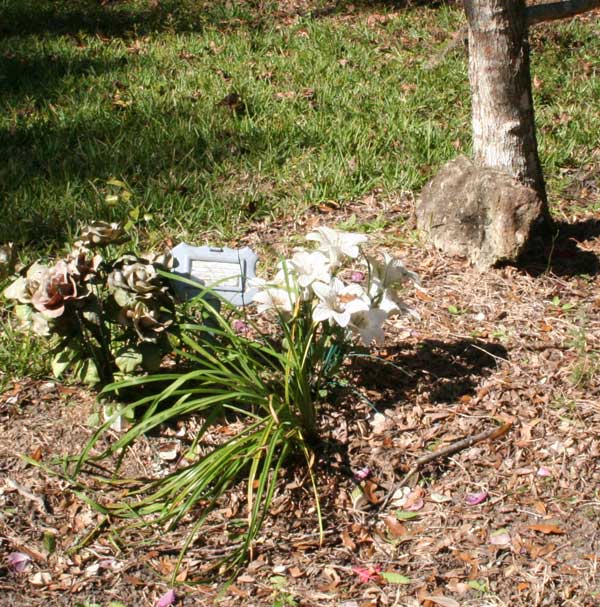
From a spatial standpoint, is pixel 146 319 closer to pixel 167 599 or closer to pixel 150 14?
pixel 167 599

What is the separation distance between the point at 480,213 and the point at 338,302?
1348 mm

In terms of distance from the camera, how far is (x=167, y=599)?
254 centimetres

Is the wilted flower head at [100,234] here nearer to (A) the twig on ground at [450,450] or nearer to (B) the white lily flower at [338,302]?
(B) the white lily flower at [338,302]

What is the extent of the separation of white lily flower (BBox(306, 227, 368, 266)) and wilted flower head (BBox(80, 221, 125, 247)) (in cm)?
65

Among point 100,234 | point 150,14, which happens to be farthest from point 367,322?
point 150,14

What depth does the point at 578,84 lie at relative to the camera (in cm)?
589

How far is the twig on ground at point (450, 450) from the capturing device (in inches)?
114

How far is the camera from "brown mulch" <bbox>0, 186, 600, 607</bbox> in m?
2.59

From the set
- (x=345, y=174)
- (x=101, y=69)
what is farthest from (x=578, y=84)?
(x=101, y=69)

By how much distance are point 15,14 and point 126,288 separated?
5.87 m

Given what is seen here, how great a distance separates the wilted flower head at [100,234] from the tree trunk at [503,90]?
182 centimetres

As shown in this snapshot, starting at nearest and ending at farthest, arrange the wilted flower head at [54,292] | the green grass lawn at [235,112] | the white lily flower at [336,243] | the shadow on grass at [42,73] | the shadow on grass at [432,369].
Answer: the wilted flower head at [54,292] → the white lily flower at [336,243] → the shadow on grass at [432,369] → the green grass lawn at [235,112] → the shadow on grass at [42,73]

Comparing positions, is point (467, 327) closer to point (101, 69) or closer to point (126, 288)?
point (126, 288)

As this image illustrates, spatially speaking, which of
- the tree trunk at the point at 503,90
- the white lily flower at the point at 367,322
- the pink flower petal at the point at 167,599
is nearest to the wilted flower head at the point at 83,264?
the white lily flower at the point at 367,322
